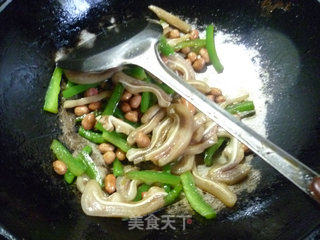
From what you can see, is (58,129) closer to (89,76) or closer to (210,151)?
(89,76)

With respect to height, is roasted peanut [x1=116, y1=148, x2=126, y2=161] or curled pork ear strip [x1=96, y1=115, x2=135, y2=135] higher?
curled pork ear strip [x1=96, y1=115, x2=135, y2=135]

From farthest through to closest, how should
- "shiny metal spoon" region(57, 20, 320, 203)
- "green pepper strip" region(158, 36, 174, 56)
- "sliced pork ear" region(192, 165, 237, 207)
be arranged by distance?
"green pepper strip" region(158, 36, 174, 56) → "sliced pork ear" region(192, 165, 237, 207) → "shiny metal spoon" region(57, 20, 320, 203)

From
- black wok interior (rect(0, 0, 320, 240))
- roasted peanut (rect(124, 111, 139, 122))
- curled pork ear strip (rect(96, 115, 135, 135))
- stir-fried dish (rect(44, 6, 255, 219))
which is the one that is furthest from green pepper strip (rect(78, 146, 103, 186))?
roasted peanut (rect(124, 111, 139, 122))

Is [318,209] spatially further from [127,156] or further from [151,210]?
[127,156]

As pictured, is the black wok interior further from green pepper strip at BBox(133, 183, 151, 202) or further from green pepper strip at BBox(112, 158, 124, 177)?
green pepper strip at BBox(112, 158, 124, 177)

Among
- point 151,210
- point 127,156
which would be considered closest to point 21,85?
point 127,156
